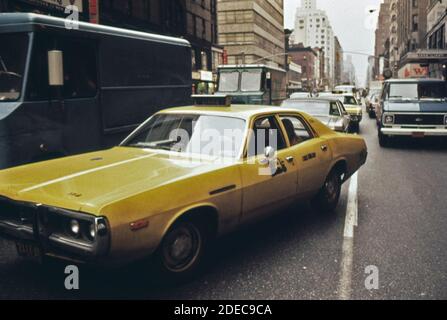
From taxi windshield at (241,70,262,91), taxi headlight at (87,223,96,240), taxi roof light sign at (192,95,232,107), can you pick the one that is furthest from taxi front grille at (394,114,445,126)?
taxi headlight at (87,223,96,240)

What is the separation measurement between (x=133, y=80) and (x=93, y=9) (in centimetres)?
933

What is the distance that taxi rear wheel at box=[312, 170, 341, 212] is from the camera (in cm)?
633

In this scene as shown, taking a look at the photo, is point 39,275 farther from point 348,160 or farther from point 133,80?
point 133,80

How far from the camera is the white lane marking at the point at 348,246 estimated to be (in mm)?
4105

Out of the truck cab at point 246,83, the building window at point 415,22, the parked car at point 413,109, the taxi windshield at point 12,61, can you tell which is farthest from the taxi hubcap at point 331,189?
the building window at point 415,22

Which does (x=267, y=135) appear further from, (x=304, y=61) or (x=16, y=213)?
(x=304, y=61)

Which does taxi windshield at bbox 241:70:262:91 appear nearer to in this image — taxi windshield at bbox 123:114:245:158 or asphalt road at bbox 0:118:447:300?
asphalt road at bbox 0:118:447:300

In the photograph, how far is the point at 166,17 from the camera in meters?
36.9

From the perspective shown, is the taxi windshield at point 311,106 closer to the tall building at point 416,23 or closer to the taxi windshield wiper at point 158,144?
the taxi windshield wiper at point 158,144

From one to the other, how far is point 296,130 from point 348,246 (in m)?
1.59

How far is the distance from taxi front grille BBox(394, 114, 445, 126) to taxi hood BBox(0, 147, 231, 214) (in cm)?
1014

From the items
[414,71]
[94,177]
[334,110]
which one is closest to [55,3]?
[334,110]
